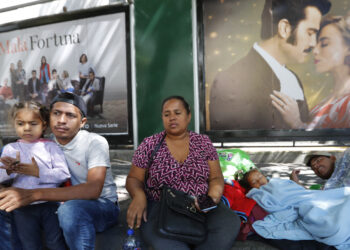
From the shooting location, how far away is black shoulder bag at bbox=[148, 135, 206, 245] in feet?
6.15

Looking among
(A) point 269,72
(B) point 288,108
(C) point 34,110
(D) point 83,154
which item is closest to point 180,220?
(D) point 83,154

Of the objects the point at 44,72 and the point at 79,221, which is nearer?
the point at 79,221

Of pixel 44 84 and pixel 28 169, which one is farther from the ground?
pixel 44 84

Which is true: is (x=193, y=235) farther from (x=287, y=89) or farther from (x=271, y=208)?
(x=287, y=89)

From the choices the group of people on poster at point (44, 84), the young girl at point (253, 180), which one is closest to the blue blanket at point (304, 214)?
the young girl at point (253, 180)

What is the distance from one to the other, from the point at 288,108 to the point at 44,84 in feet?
20.3

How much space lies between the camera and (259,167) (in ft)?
17.7

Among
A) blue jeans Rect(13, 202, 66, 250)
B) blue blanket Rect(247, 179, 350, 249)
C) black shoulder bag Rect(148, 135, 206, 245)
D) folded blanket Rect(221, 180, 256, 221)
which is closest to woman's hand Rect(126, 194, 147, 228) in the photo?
black shoulder bag Rect(148, 135, 206, 245)

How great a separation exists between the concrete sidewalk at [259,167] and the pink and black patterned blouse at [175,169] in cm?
45

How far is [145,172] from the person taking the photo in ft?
7.90

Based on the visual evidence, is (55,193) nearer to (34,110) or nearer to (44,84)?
(34,110)

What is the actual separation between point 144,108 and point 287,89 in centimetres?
317

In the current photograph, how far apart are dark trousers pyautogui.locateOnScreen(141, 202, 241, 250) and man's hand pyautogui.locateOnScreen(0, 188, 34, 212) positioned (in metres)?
0.83

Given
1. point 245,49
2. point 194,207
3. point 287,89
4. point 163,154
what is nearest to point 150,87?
point 245,49
